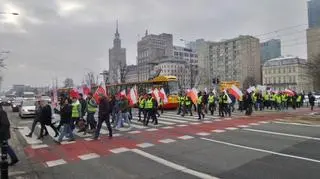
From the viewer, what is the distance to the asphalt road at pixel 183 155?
30.4 ft

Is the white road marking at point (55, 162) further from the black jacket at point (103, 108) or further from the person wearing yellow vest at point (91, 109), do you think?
the person wearing yellow vest at point (91, 109)

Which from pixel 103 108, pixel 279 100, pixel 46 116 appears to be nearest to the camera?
pixel 103 108

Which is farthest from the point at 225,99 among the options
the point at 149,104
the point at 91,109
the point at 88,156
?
the point at 88,156

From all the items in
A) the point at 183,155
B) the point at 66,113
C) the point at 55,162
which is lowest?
the point at 55,162

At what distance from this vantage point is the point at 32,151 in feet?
44.2

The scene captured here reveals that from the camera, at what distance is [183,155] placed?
11.5 meters

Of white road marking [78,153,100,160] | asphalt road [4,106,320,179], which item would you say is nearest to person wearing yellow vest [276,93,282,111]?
asphalt road [4,106,320,179]

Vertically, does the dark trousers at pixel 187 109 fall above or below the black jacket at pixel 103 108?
below

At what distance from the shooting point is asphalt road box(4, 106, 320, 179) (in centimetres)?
926

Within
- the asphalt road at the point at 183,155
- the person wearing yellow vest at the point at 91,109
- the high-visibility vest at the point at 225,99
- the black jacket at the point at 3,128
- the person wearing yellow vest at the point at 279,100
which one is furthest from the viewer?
the person wearing yellow vest at the point at 279,100

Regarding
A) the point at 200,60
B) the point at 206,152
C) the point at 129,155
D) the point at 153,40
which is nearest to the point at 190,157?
the point at 206,152

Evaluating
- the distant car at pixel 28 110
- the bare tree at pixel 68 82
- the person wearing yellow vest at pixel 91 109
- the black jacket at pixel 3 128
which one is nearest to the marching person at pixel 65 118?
the person wearing yellow vest at pixel 91 109

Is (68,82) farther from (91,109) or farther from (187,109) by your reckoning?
(91,109)

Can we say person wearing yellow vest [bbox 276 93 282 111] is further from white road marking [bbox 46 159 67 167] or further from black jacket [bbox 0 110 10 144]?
black jacket [bbox 0 110 10 144]
